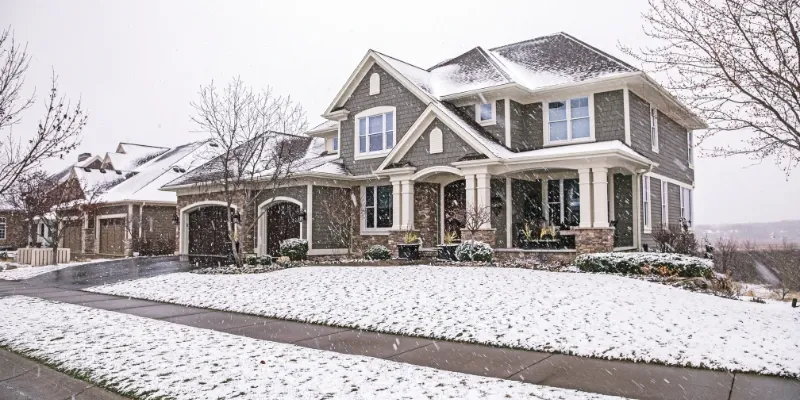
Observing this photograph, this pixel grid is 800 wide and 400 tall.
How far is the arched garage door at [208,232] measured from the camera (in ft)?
84.3

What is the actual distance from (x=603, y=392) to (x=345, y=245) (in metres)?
16.7

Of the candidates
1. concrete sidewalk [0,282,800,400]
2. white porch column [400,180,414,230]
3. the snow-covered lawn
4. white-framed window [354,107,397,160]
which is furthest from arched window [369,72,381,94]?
the snow-covered lawn

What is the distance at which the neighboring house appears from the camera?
17.5 metres

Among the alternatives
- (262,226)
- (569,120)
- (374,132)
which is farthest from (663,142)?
(262,226)

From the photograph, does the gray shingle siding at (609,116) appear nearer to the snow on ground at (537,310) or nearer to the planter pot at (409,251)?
the snow on ground at (537,310)

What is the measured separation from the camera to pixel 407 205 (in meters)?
19.3

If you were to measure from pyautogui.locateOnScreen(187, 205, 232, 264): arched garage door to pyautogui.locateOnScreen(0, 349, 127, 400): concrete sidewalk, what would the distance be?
61.7 ft

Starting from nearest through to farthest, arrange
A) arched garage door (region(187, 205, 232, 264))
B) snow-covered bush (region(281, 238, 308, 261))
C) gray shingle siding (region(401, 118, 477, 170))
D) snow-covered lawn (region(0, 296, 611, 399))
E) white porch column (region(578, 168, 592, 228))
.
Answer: snow-covered lawn (region(0, 296, 611, 399)) < white porch column (region(578, 168, 592, 228)) < gray shingle siding (region(401, 118, 477, 170)) < snow-covered bush (region(281, 238, 308, 261)) < arched garage door (region(187, 205, 232, 264))

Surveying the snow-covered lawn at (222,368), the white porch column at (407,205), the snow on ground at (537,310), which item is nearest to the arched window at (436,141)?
the white porch column at (407,205)

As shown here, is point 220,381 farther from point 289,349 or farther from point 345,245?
point 345,245

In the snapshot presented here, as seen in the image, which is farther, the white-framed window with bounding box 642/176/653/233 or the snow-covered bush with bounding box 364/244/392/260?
the white-framed window with bounding box 642/176/653/233

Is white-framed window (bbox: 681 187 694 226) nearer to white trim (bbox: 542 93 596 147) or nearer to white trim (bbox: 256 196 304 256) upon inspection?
white trim (bbox: 542 93 596 147)

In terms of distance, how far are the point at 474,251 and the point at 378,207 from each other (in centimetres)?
635

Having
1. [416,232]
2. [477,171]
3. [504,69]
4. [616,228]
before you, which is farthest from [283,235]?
[616,228]
